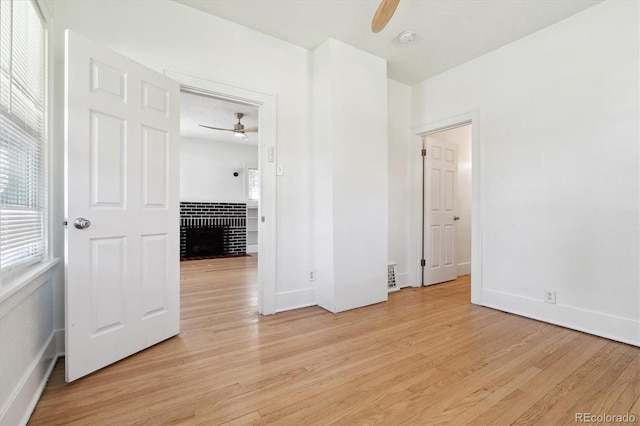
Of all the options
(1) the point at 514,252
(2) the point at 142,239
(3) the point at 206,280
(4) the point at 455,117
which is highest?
(4) the point at 455,117

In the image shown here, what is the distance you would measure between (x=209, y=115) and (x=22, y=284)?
425 cm

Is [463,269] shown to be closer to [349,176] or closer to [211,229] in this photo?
[349,176]

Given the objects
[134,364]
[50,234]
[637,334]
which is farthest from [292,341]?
[637,334]

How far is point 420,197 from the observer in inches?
155

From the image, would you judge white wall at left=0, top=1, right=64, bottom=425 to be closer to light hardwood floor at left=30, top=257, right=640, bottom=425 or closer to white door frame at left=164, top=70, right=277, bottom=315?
light hardwood floor at left=30, top=257, right=640, bottom=425

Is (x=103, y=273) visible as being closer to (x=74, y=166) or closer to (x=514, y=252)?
(x=74, y=166)

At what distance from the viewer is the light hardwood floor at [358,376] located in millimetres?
1442

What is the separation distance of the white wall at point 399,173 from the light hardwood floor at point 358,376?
1178mm

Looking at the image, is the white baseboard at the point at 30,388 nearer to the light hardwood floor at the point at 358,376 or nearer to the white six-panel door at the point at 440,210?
the light hardwood floor at the point at 358,376

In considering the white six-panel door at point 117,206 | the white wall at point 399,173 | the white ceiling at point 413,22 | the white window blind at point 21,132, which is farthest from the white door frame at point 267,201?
the white wall at point 399,173

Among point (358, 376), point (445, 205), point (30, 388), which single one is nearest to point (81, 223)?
point (30, 388)

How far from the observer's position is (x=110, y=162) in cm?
189

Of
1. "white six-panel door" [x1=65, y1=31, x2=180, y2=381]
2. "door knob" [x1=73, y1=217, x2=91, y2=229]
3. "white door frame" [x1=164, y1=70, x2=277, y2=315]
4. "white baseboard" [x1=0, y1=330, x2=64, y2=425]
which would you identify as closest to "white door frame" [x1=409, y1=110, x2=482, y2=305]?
"white door frame" [x1=164, y1=70, x2=277, y2=315]

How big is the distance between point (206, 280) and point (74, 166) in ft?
9.38
